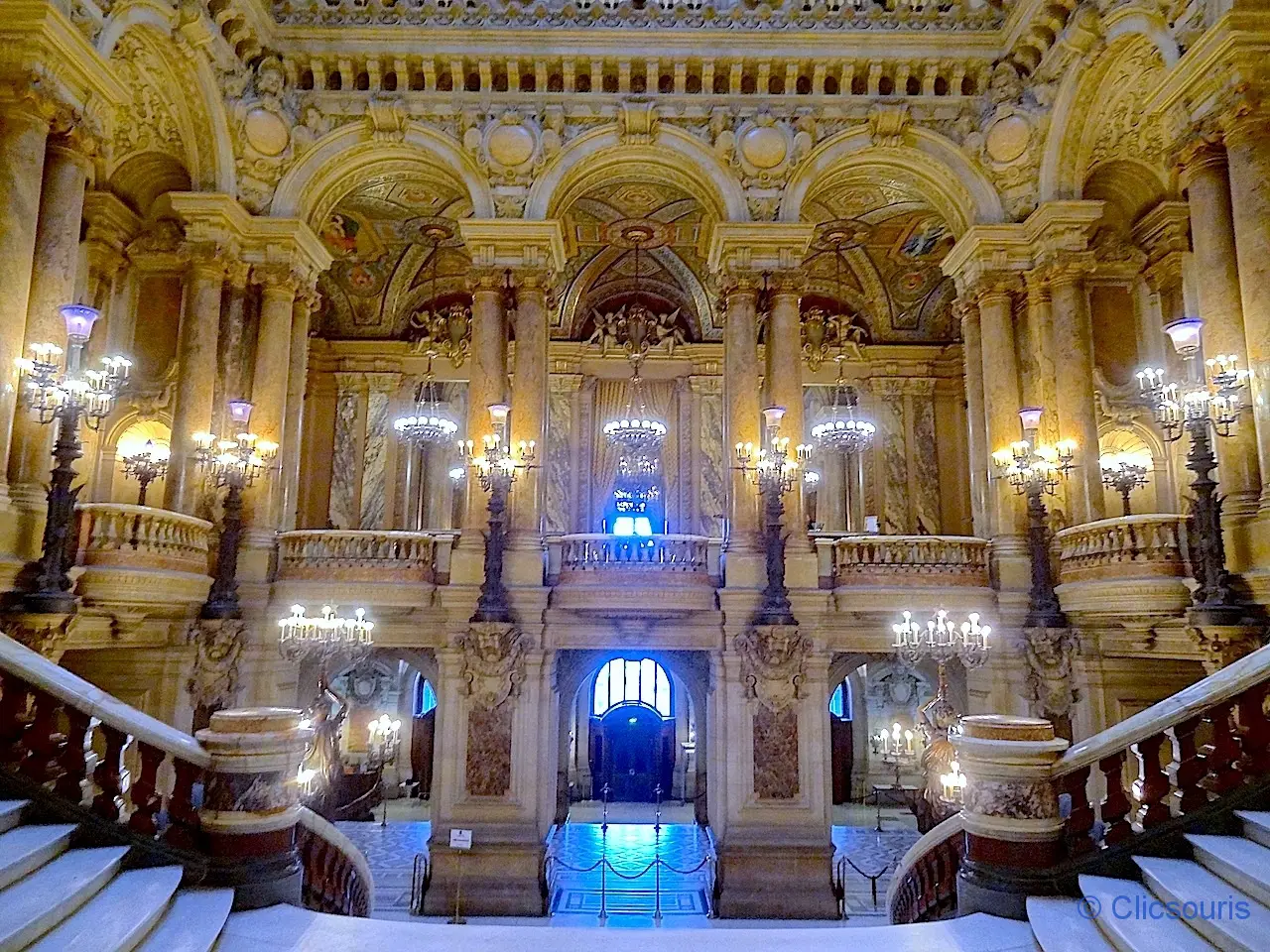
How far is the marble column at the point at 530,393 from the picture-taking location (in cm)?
1299

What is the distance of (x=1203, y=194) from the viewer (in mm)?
9781

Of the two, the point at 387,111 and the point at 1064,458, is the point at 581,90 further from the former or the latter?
the point at 1064,458

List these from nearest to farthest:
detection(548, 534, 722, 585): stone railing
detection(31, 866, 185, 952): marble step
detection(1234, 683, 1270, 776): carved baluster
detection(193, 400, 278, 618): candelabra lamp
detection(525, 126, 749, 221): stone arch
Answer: detection(31, 866, 185, 952): marble step < detection(1234, 683, 1270, 776): carved baluster < detection(193, 400, 278, 618): candelabra lamp < detection(548, 534, 722, 585): stone railing < detection(525, 126, 749, 221): stone arch

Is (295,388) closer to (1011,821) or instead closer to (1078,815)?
(1011,821)

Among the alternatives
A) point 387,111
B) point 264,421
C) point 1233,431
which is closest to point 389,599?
point 264,421

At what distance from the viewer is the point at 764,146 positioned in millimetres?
13516

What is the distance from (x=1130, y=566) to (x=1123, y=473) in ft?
17.8

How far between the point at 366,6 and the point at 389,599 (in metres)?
9.57

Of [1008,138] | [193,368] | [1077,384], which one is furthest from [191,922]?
[1008,138]

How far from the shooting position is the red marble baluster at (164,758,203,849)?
491 centimetres

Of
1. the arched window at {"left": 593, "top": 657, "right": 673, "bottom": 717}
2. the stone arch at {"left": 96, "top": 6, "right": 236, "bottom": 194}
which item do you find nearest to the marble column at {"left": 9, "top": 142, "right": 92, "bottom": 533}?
the stone arch at {"left": 96, "top": 6, "right": 236, "bottom": 194}

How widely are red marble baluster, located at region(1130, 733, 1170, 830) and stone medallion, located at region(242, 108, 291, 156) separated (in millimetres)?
14079

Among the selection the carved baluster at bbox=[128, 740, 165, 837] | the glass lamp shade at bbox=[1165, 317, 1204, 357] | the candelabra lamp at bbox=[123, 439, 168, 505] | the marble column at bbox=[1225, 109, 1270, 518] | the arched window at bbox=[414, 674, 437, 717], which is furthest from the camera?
the arched window at bbox=[414, 674, 437, 717]

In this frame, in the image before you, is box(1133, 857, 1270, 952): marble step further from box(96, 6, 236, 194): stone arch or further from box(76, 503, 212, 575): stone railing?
box(96, 6, 236, 194): stone arch
